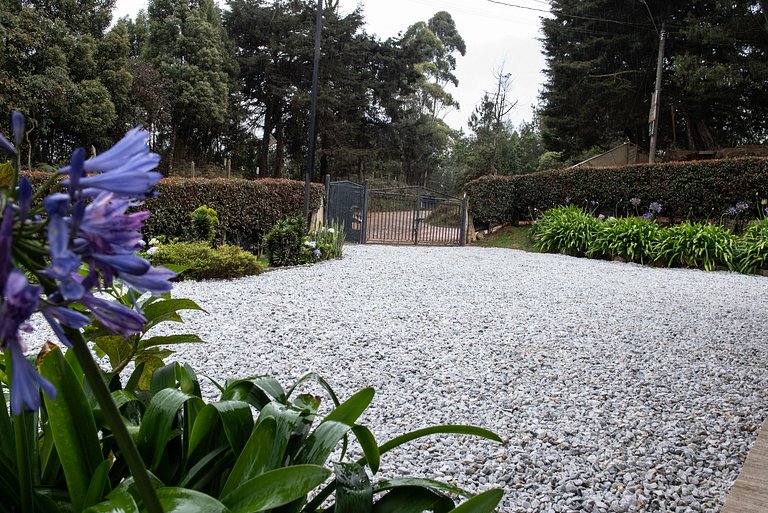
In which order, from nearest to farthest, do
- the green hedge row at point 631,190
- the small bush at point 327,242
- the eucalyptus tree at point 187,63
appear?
the small bush at point 327,242 → the green hedge row at point 631,190 → the eucalyptus tree at point 187,63

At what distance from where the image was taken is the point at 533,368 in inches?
134

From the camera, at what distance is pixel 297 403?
132cm

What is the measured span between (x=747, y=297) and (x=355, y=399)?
6.83 metres

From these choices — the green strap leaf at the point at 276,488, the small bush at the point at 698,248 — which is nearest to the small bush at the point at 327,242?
the small bush at the point at 698,248

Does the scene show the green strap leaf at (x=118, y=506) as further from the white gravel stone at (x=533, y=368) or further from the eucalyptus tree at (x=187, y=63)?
the eucalyptus tree at (x=187, y=63)

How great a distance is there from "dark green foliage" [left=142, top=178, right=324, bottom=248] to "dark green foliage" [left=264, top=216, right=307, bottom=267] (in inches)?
49.4

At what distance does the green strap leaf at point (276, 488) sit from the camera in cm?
75

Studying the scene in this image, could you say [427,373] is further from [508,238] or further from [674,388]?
[508,238]

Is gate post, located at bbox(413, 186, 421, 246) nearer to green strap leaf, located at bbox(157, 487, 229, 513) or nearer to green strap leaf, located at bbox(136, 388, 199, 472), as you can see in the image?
green strap leaf, located at bbox(136, 388, 199, 472)

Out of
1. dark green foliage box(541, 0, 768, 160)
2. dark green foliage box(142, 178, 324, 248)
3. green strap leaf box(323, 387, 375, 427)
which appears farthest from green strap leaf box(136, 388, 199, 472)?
dark green foliage box(541, 0, 768, 160)

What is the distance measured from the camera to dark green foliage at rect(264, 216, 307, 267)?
773 centimetres

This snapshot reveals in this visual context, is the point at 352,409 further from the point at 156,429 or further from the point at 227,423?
the point at 156,429

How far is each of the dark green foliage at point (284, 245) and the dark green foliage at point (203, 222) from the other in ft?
2.64

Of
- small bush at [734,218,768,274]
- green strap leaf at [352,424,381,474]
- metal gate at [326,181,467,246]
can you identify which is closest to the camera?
green strap leaf at [352,424,381,474]
